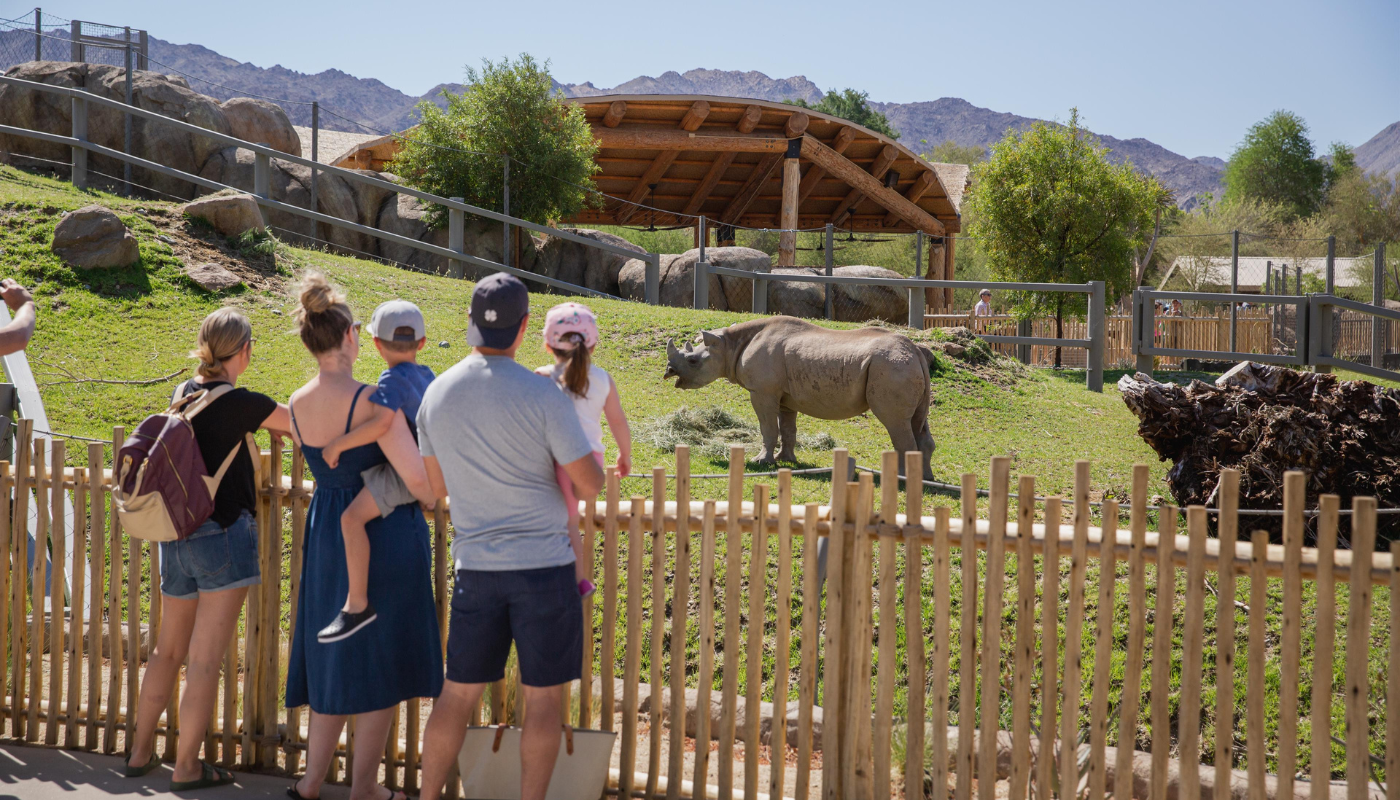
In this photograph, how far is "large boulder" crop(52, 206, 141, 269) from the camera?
39.8ft

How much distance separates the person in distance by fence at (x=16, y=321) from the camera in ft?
14.8

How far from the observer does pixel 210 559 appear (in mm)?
4094

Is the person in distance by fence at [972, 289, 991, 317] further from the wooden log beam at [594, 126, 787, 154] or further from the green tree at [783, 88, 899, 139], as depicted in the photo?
the green tree at [783, 88, 899, 139]

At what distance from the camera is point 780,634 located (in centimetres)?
400

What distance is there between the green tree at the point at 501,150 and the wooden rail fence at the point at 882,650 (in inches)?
616

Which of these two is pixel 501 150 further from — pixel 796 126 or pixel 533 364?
pixel 533 364

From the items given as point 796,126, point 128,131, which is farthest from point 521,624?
point 796,126

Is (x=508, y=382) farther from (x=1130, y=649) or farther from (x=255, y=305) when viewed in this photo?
(x=255, y=305)

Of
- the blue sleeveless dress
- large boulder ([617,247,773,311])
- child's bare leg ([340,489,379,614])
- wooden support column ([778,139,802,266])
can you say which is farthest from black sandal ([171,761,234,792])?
wooden support column ([778,139,802,266])

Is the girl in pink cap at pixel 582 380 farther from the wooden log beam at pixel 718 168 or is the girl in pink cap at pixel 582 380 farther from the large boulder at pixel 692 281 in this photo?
the wooden log beam at pixel 718 168

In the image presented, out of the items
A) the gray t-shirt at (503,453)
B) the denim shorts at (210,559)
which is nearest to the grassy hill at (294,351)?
the denim shorts at (210,559)

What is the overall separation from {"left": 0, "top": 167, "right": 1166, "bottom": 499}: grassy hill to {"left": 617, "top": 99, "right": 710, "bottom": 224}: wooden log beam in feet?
29.2

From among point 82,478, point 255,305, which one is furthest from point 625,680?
point 255,305

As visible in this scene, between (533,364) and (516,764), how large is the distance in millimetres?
8201
